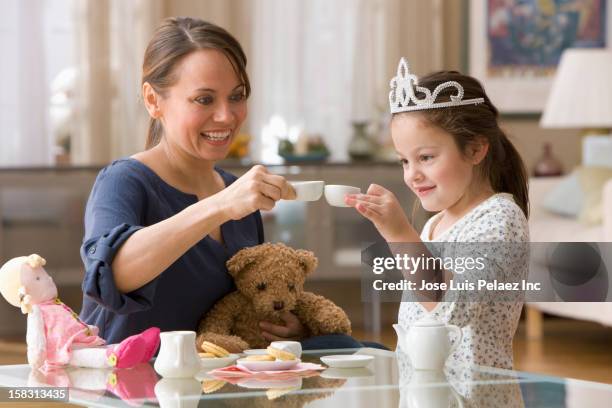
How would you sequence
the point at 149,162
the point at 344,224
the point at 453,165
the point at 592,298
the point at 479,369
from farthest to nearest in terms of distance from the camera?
1. the point at 344,224
2. the point at 592,298
3. the point at 149,162
4. the point at 453,165
5. the point at 479,369

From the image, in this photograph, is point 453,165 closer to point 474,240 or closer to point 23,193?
point 474,240

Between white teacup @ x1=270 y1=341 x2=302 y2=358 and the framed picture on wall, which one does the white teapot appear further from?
the framed picture on wall

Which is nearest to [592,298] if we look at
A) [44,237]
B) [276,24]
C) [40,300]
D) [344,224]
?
[344,224]

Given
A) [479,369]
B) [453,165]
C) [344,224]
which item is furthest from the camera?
[344,224]

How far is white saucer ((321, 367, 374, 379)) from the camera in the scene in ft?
6.43

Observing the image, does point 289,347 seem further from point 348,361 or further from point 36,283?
point 36,283

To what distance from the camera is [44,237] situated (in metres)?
5.79

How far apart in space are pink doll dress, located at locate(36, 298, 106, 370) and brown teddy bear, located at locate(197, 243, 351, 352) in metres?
0.34

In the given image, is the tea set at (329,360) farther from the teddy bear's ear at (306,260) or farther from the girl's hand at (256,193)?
the teddy bear's ear at (306,260)

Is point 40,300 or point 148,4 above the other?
point 148,4

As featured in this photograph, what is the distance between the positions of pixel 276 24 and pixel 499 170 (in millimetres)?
4279

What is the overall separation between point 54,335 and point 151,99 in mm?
661

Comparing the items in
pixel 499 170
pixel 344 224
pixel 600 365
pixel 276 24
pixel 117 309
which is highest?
pixel 276 24

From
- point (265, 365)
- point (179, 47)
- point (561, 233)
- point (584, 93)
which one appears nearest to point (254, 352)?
point (265, 365)
